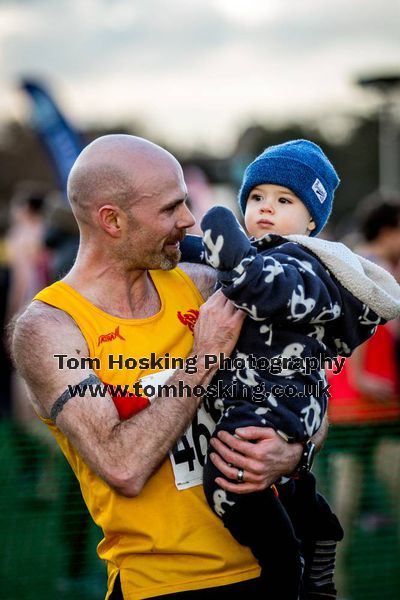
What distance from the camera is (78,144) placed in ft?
33.8

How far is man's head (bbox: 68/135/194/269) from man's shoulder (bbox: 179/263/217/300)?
28 cm

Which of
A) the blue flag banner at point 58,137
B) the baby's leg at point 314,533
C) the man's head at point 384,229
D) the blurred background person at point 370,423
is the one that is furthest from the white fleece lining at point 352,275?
the blue flag banner at point 58,137

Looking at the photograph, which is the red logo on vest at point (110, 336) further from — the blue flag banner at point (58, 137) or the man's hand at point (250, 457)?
the blue flag banner at point (58, 137)

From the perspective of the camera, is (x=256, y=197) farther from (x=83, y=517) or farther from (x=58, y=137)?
(x=58, y=137)

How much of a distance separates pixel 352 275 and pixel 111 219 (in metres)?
0.80

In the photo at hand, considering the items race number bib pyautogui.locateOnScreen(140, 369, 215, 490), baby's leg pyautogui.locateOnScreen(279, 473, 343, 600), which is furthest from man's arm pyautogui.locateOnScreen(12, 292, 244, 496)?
baby's leg pyautogui.locateOnScreen(279, 473, 343, 600)

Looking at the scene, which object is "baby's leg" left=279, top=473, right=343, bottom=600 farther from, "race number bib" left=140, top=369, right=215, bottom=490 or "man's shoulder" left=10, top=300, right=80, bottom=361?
"man's shoulder" left=10, top=300, right=80, bottom=361

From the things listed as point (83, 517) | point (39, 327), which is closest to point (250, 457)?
point (39, 327)

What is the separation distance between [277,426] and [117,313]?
630mm

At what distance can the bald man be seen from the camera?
2.80m

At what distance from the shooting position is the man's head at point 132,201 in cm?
303

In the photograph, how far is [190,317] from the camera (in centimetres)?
320

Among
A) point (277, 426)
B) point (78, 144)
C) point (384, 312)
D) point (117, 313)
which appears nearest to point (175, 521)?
point (277, 426)

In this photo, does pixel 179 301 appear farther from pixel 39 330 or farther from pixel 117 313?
pixel 39 330
